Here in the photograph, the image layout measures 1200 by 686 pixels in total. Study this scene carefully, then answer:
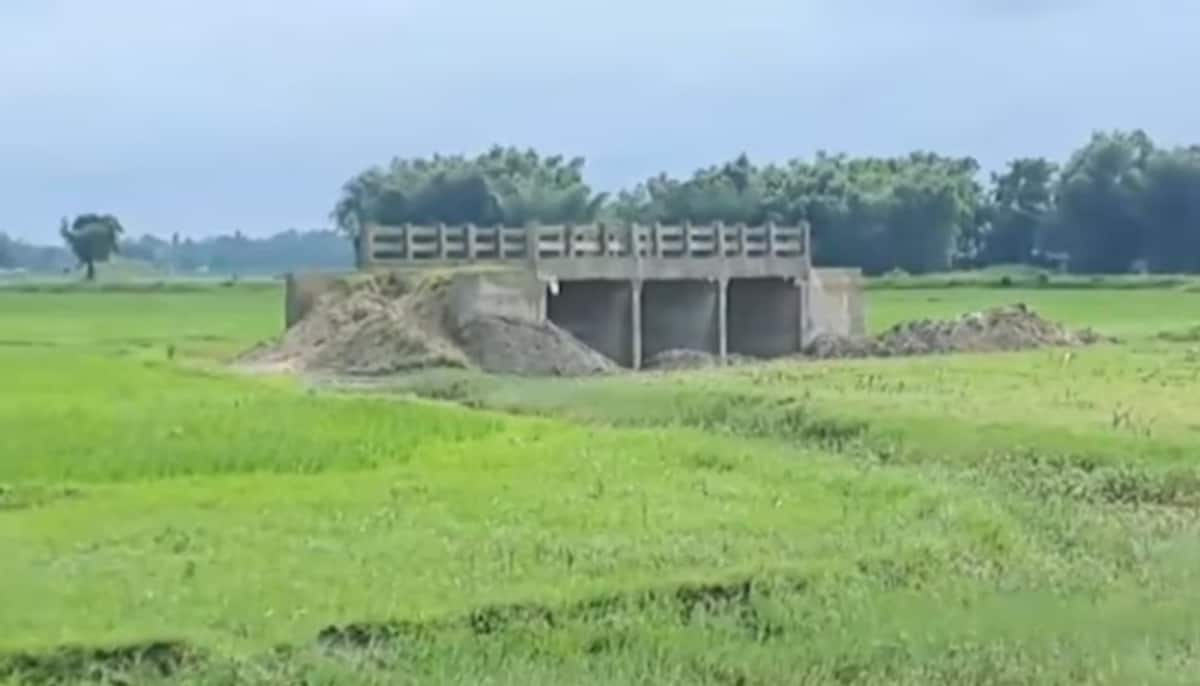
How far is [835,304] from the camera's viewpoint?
48.9 m

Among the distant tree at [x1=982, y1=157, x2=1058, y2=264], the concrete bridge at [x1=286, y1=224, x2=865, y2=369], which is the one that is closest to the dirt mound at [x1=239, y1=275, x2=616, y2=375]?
the concrete bridge at [x1=286, y1=224, x2=865, y2=369]

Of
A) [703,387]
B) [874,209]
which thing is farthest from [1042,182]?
[703,387]

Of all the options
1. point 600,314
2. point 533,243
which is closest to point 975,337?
point 600,314

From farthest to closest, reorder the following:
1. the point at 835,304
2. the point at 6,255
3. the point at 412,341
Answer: the point at 6,255 < the point at 835,304 < the point at 412,341

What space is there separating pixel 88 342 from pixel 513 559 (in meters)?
35.8

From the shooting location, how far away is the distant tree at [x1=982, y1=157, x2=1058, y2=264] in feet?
341

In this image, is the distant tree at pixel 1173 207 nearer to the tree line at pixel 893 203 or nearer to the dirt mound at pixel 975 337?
the tree line at pixel 893 203

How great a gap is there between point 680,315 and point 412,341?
377 inches

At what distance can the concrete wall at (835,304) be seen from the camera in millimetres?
48031

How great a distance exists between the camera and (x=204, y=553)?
600 inches

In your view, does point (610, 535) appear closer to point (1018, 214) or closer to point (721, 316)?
point (721, 316)

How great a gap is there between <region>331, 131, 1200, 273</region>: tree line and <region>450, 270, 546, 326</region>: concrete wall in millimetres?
50147

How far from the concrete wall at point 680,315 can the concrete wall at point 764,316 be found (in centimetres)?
117

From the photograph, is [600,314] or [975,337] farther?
[600,314]
